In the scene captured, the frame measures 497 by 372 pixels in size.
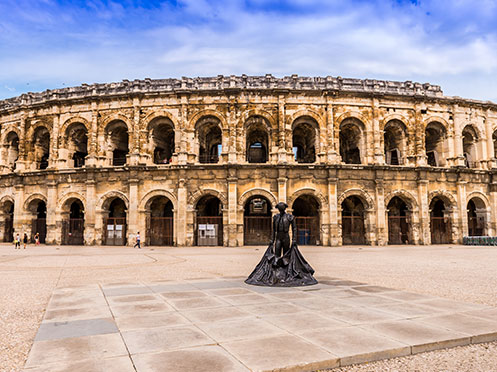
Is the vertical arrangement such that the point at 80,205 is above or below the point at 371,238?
above

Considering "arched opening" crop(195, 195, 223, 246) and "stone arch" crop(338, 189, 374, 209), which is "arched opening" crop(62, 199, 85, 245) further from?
"stone arch" crop(338, 189, 374, 209)

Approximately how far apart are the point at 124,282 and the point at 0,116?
23859mm

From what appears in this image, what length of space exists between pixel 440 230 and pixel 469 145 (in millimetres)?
6656

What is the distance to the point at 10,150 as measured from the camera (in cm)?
2512

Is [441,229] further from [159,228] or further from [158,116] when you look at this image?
[158,116]

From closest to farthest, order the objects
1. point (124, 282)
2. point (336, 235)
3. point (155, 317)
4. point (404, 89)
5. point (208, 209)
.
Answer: point (155, 317) < point (124, 282) < point (336, 235) < point (404, 89) < point (208, 209)

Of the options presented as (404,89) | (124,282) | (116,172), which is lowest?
(124,282)

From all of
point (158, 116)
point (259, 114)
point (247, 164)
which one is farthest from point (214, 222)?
point (158, 116)

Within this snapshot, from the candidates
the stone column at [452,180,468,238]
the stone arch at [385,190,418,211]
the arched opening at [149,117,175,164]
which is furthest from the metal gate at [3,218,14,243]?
the stone column at [452,180,468,238]

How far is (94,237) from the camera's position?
21391mm

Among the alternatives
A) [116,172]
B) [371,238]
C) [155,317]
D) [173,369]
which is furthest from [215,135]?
[173,369]

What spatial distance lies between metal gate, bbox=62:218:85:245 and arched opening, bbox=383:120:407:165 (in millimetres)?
20642

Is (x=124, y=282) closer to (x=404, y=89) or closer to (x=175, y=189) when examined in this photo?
(x=175, y=189)

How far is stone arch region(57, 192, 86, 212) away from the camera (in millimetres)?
21844
